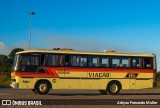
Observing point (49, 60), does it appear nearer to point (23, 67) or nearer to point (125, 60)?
point (23, 67)

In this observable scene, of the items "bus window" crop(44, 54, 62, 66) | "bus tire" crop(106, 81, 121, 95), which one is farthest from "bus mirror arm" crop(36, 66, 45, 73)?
"bus tire" crop(106, 81, 121, 95)

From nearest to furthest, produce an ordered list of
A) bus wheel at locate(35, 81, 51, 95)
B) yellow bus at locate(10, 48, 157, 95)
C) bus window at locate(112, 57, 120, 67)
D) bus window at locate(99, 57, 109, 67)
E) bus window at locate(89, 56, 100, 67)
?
yellow bus at locate(10, 48, 157, 95)
bus wheel at locate(35, 81, 51, 95)
bus window at locate(89, 56, 100, 67)
bus window at locate(99, 57, 109, 67)
bus window at locate(112, 57, 120, 67)

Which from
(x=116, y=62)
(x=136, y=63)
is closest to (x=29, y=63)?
(x=116, y=62)

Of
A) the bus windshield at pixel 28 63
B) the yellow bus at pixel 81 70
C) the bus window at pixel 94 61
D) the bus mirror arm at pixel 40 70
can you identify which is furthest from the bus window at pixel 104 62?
the bus windshield at pixel 28 63

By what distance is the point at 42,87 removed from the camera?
26.9 m

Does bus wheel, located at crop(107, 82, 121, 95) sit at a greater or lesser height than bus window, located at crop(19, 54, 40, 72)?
lesser

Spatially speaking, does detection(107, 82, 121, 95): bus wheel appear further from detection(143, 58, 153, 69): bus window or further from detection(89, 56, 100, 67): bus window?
detection(143, 58, 153, 69): bus window

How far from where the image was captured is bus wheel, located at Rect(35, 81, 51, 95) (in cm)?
2681

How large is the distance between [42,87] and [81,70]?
3.08 meters

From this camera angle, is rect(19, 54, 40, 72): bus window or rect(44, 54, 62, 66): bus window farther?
rect(44, 54, 62, 66): bus window

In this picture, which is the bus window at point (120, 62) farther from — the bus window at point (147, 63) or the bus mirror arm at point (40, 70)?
the bus mirror arm at point (40, 70)

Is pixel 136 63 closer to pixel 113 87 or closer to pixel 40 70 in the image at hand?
pixel 113 87

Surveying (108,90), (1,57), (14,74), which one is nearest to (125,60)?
(108,90)

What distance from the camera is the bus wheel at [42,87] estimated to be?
88.0 ft
